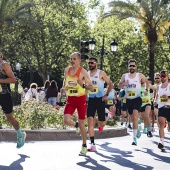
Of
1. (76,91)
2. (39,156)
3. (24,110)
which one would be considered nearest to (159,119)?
(76,91)

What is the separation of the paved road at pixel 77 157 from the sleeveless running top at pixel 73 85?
3.63 ft

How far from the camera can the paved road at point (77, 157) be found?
8375 mm

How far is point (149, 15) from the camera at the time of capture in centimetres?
3403

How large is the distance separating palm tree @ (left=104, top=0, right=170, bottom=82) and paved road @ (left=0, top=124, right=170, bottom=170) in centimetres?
2205

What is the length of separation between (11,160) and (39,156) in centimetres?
76

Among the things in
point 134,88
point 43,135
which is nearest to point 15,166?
point 134,88

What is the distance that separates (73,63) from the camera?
9.73 metres

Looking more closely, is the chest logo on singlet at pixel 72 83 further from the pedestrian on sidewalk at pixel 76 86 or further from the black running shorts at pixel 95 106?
the black running shorts at pixel 95 106

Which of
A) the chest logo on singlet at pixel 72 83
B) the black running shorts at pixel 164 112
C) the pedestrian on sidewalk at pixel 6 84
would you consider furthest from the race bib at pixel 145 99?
the pedestrian on sidewalk at pixel 6 84

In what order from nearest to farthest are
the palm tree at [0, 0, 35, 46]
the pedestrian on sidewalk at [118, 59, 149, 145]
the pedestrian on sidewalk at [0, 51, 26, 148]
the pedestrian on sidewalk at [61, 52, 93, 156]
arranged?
the pedestrian on sidewalk at [0, 51, 26, 148], the pedestrian on sidewalk at [61, 52, 93, 156], the pedestrian on sidewalk at [118, 59, 149, 145], the palm tree at [0, 0, 35, 46]

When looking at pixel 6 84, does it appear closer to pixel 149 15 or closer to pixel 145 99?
pixel 145 99

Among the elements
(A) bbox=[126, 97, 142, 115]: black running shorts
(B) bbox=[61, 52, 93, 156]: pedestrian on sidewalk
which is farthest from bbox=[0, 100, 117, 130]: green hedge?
(B) bbox=[61, 52, 93, 156]: pedestrian on sidewalk

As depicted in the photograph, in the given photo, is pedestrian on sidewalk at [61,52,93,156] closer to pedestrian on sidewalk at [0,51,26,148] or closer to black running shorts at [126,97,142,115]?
pedestrian on sidewalk at [0,51,26,148]

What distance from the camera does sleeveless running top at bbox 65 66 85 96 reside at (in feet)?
32.0
